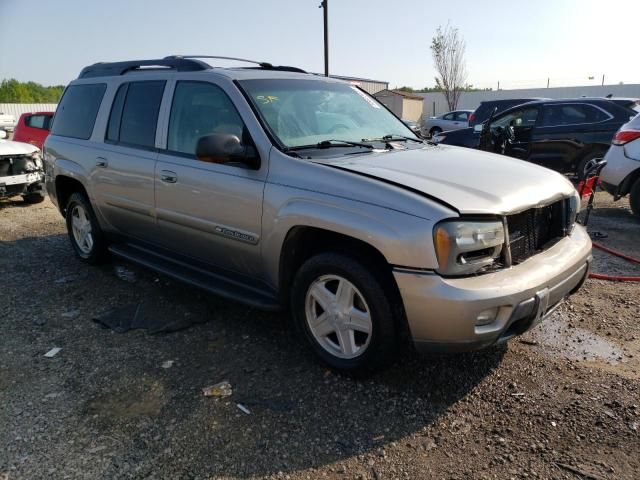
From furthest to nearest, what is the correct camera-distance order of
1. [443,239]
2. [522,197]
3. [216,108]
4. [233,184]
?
[216,108]
[233,184]
[522,197]
[443,239]

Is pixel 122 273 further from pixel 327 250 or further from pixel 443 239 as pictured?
pixel 443 239

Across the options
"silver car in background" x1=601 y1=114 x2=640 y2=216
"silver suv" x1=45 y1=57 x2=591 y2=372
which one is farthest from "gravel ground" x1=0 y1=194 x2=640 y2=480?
"silver car in background" x1=601 y1=114 x2=640 y2=216

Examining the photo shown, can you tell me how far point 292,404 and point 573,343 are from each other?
2074mm

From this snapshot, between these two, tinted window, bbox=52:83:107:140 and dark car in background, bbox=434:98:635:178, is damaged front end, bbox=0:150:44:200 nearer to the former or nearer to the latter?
tinted window, bbox=52:83:107:140

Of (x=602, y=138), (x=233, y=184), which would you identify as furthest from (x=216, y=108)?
(x=602, y=138)

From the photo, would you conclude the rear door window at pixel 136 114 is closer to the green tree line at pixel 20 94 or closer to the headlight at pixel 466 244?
the headlight at pixel 466 244

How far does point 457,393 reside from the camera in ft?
9.88

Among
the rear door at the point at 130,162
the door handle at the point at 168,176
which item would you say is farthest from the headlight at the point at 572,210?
the rear door at the point at 130,162

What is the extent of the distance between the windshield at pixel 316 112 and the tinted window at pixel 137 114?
100 centimetres

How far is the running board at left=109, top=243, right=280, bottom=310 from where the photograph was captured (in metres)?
3.44

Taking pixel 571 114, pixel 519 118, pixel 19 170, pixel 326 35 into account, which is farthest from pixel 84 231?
pixel 326 35

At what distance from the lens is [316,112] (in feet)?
12.5

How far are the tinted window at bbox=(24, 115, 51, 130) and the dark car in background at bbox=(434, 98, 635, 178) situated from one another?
10250 mm

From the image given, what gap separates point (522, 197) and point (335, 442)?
170 centimetres
